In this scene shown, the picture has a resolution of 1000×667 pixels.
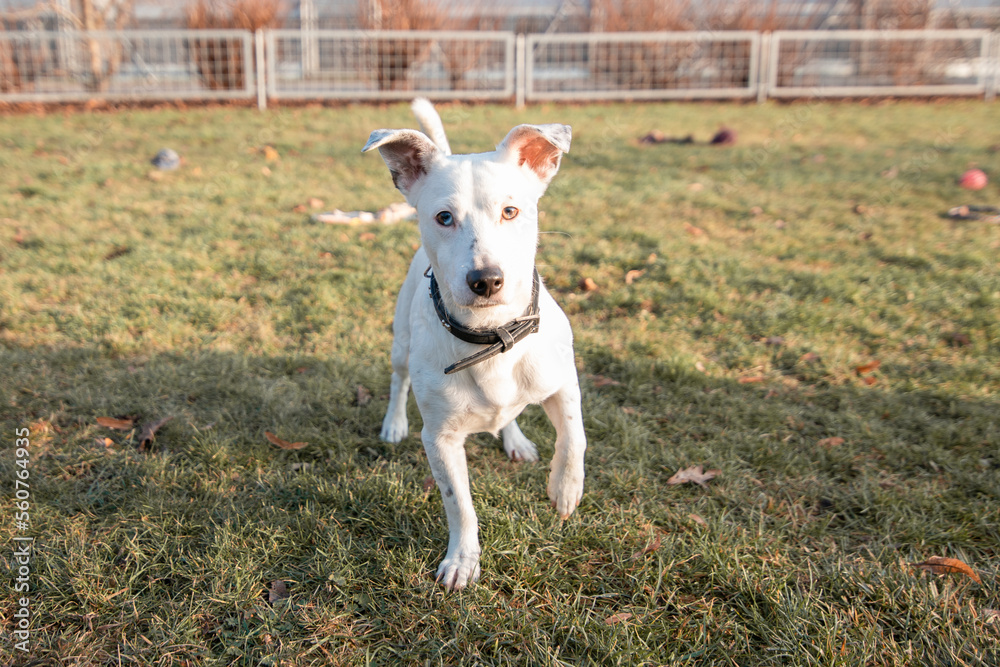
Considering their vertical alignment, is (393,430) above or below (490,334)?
below

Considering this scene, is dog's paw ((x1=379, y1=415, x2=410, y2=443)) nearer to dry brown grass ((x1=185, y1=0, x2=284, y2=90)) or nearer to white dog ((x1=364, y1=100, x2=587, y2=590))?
white dog ((x1=364, y1=100, x2=587, y2=590))

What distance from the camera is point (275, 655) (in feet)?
6.42

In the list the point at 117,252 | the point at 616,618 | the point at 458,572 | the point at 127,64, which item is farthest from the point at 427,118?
the point at 127,64

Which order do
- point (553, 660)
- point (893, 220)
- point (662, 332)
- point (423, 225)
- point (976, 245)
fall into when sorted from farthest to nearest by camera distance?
point (893, 220), point (976, 245), point (662, 332), point (423, 225), point (553, 660)

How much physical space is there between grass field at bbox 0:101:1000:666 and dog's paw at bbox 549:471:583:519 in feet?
0.24

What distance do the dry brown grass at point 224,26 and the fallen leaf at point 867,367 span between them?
12445 millimetres

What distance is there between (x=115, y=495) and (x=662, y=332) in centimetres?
303

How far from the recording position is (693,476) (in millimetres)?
2805

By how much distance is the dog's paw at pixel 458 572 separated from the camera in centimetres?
223

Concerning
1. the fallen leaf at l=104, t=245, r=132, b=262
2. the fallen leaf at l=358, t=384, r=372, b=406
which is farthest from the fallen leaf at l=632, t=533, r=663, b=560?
the fallen leaf at l=104, t=245, r=132, b=262

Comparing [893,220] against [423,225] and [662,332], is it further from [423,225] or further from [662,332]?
[423,225]

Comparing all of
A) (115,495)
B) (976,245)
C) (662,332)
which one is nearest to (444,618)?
(115,495)

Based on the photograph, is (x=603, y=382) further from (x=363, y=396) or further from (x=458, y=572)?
(x=458, y=572)

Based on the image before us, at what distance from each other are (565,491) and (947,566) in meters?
1.31
